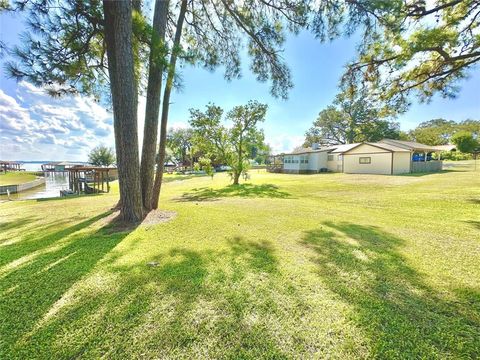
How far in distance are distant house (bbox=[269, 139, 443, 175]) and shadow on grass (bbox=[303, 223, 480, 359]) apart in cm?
2109

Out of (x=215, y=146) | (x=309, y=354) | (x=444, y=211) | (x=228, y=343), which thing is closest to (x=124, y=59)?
(x=228, y=343)

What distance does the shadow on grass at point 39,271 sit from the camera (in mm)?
1860

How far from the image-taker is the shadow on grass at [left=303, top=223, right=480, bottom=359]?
5.28 ft

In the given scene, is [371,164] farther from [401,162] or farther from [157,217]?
[157,217]

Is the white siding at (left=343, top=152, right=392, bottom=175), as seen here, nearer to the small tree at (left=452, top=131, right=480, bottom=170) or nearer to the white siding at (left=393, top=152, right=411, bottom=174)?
the white siding at (left=393, top=152, right=411, bottom=174)

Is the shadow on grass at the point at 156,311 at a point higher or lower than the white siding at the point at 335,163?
lower

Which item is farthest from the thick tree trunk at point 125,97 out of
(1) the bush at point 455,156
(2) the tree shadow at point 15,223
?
(1) the bush at point 455,156

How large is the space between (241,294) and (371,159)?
24.0m

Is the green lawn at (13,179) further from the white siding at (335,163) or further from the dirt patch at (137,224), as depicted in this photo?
the white siding at (335,163)

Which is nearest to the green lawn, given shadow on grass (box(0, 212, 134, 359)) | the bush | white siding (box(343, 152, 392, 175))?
shadow on grass (box(0, 212, 134, 359))

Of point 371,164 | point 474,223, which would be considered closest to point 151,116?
point 474,223

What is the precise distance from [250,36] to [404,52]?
4542 millimetres

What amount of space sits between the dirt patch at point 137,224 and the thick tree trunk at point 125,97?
0.17 metres

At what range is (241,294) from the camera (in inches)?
89.3
